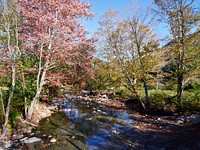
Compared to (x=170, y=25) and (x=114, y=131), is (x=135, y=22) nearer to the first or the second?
(x=170, y=25)

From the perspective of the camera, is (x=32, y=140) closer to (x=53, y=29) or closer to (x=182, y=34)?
(x=53, y=29)

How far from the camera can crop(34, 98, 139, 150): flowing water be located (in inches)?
258

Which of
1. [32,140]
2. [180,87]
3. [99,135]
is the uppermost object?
[180,87]

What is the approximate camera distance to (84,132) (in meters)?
8.11

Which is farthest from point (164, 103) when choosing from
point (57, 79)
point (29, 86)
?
point (29, 86)

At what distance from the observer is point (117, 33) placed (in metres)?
12.6

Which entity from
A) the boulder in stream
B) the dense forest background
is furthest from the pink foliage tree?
the boulder in stream

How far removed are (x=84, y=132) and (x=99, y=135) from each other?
2.67 ft

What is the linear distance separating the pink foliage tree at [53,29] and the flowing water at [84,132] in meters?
1.75

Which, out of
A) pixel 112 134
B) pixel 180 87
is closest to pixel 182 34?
pixel 180 87

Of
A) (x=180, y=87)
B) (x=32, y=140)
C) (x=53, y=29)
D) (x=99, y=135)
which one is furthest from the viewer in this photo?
(x=180, y=87)

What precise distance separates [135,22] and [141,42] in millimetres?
1406

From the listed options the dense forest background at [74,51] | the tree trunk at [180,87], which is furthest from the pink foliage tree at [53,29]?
the tree trunk at [180,87]

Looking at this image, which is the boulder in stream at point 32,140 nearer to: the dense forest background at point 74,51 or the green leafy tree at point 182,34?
the dense forest background at point 74,51
